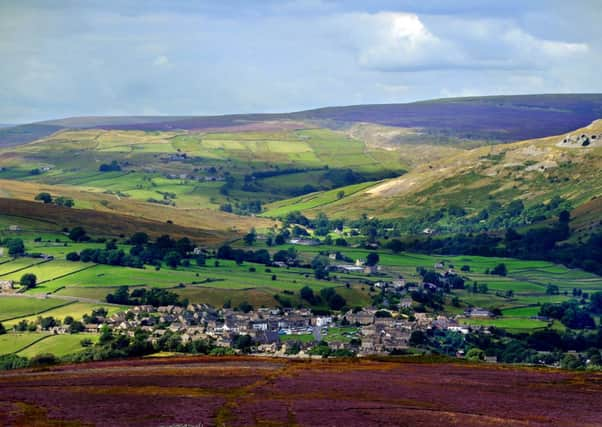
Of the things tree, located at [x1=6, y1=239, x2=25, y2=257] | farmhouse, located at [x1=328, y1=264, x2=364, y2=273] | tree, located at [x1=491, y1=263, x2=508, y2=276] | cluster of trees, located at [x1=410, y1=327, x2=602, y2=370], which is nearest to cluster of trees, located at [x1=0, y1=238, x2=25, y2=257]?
tree, located at [x1=6, y1=239, x2=25, y2=257]

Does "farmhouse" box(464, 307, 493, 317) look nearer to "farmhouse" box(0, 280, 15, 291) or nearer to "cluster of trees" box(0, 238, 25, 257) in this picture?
"farmhouse" box(0, 280, 15, 291)

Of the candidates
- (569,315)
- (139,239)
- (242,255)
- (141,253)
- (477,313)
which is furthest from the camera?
(139,239)

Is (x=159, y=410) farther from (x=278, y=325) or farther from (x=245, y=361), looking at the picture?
(x=278, y=325)

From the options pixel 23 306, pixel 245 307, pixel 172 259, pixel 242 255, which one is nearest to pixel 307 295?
pixel 245 307

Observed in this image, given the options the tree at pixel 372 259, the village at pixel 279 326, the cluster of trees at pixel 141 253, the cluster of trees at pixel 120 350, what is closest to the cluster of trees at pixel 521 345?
the village at pixel 279 326

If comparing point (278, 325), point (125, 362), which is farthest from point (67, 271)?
point (125, 362)

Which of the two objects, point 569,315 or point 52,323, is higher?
point 52,323

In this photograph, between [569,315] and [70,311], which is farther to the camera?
[569,315]

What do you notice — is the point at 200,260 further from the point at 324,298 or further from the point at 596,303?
the point at 596,303
